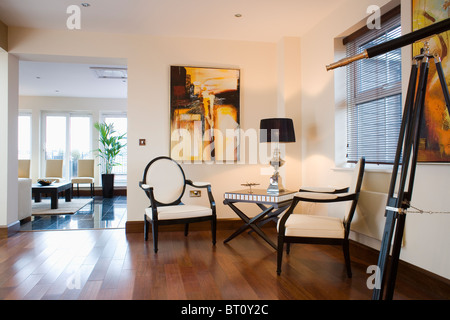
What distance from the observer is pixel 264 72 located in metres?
4.88

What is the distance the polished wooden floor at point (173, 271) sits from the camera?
7.89 feet

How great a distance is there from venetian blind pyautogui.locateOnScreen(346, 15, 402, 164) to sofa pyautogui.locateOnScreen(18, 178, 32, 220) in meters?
4.53

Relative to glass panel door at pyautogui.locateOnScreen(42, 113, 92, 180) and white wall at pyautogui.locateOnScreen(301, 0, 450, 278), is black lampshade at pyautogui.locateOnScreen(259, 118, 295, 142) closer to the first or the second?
white wall at pyautogui.locateOnScreen(301, 0, 450, 278)

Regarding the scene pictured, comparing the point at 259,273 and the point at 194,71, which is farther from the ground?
the point at 194,71

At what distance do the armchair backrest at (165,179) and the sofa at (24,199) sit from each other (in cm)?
221

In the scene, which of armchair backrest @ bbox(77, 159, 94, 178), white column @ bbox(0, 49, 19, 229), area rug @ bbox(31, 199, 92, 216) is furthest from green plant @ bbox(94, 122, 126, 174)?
white column @ bbox(0, 49, 19, 229)

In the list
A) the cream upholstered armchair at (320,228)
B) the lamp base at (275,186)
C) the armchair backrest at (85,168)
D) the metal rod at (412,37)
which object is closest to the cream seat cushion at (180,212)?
the lamp base at (275,186)

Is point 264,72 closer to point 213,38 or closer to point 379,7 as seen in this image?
point 213,38

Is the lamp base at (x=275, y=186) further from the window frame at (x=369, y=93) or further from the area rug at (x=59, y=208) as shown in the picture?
the area rug at (x=59, y=208)

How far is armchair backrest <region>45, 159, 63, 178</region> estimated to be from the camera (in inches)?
344

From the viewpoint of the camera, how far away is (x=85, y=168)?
8.98 m

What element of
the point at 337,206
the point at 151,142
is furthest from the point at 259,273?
the point at 151,142

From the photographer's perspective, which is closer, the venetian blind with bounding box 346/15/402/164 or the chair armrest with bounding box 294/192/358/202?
the chair armrest with bounding box 294/192/358/202
